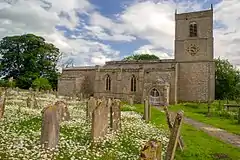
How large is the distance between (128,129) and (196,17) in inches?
1504

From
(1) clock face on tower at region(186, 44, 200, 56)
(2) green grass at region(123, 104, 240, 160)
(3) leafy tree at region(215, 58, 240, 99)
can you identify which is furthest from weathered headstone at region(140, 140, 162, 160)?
(3) leafy tree at region(215, 58, 240, 99)

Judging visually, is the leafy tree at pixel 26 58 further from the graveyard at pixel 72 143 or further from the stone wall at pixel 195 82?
the graveyard at pixel 72 143

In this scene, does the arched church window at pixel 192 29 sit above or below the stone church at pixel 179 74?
above

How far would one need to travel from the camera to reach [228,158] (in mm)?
9461

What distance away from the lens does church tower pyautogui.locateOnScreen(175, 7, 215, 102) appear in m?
44.4

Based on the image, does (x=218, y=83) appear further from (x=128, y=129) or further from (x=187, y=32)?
(x=128, y=129)

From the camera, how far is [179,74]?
4591 centimetres

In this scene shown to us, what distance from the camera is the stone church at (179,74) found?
1716 inches

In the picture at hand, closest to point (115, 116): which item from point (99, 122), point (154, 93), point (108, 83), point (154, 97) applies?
point (99, 122)

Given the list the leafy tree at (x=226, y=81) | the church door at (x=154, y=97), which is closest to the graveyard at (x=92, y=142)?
the church door at (x=154, y=97)

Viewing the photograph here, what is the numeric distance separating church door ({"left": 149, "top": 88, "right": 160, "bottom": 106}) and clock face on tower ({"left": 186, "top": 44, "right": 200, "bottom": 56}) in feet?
30.5

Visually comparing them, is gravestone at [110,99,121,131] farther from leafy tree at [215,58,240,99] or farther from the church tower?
leafy tree at [215,58,240,99]

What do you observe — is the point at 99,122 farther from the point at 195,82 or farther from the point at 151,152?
the point at 195,82

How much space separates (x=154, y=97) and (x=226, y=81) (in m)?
25.2
